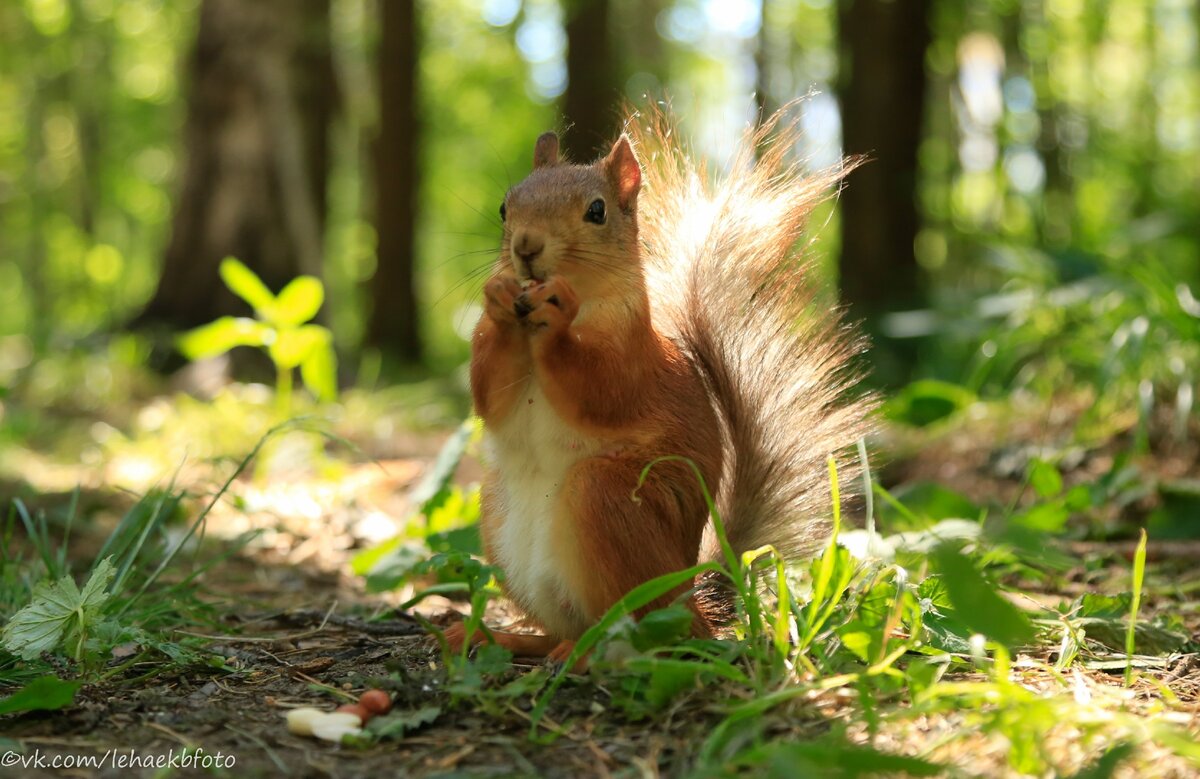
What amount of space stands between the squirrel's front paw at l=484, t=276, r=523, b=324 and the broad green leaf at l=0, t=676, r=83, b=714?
0.81 m

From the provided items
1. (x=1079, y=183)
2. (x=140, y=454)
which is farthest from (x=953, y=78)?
(x=140, y=454)

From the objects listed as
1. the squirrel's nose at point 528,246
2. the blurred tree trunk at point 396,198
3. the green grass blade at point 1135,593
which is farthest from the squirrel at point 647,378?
the blurred tree trunk at point 396,198

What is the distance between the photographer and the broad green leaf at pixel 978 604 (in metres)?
1.21

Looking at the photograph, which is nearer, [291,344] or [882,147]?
[291,344]

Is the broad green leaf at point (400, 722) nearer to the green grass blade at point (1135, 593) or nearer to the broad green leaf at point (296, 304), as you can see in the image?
the green grass blade at point (1135, 593)

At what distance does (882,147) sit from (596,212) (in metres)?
5.11

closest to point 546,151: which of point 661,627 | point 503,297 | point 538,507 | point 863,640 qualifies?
point 503,297

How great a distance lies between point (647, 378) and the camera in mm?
1771

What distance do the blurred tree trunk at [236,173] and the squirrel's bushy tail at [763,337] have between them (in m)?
4.26

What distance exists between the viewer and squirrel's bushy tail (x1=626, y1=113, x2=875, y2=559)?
6.39 ft

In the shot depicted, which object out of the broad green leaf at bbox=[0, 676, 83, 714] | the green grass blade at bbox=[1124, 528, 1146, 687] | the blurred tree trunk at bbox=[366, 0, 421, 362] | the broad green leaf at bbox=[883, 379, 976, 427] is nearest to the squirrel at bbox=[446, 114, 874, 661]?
the green grass blade at bbox=[1124, 528, 1146, 687]

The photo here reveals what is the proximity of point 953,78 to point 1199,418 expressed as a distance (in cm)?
1073

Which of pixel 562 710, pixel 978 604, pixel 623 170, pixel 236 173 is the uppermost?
A: pixel 236 173

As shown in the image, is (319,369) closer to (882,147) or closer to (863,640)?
(863,640)
